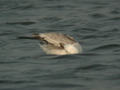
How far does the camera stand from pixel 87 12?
15.1 meters

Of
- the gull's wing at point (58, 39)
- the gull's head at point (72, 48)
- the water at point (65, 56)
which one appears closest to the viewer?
the water at point (65, 56)

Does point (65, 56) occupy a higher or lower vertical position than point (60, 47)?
lower

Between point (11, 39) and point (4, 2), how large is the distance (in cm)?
377

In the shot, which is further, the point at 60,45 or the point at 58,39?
the point at 58,39

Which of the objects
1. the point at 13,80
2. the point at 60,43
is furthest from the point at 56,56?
the point at 13,80

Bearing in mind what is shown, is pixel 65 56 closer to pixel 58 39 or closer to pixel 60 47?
pixel 60 47

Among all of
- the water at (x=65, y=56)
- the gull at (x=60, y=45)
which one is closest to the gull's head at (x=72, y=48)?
the gull at (x=60, y=45)

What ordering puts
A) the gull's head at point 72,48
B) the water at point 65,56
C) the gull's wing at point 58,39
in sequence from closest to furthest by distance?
the water at point 65,56, the gull's head at point 72,48, the gull's wing at point 58,39

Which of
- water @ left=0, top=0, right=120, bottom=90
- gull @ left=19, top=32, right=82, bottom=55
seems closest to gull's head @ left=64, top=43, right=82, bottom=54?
gull @ left=19, top=32, right=82, bottom=55

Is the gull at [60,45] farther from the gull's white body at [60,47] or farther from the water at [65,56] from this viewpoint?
the water at [65,56]

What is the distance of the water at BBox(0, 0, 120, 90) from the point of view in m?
9.12

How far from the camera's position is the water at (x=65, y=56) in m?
9.12

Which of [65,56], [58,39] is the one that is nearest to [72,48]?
[65,56]

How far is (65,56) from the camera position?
10664mm
